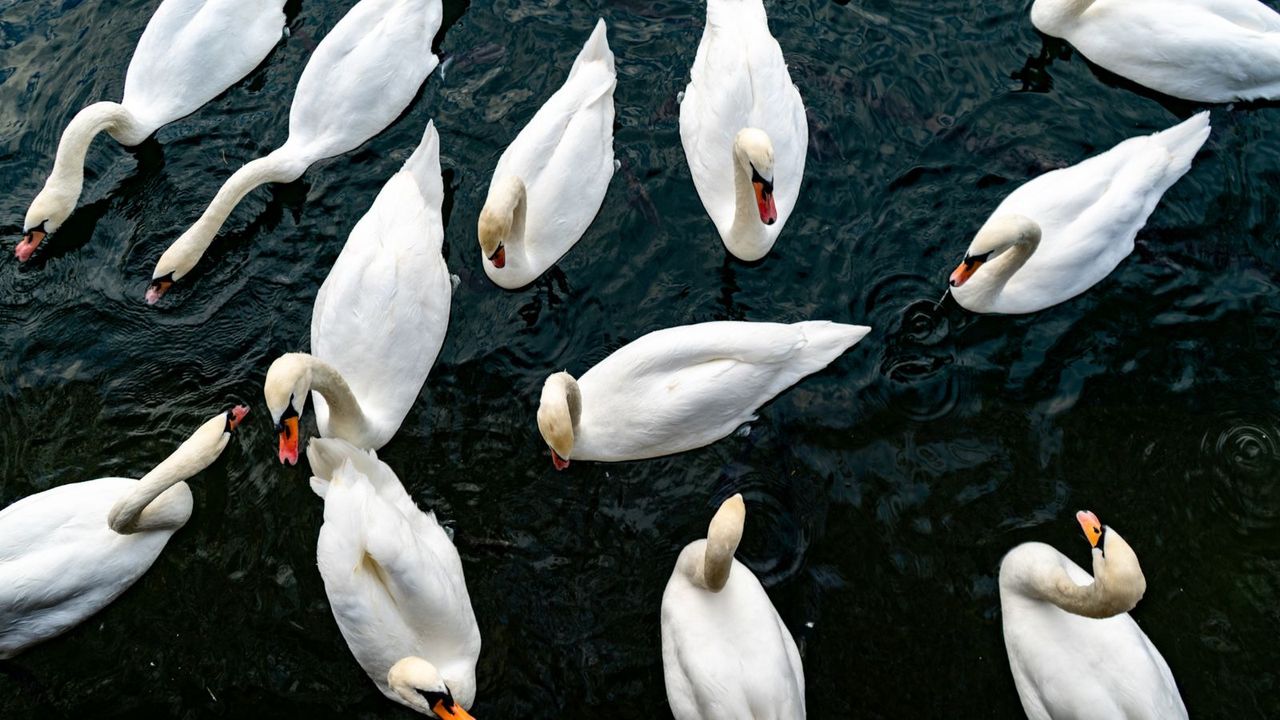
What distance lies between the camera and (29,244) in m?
9.91

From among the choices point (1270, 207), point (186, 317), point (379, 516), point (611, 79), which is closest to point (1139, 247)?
point (1270, 207)

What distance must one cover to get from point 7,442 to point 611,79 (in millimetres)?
5591

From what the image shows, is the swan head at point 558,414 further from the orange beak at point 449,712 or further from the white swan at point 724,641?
the orange beak at point 449,712

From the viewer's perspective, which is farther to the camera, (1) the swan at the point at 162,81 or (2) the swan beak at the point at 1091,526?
(1) the swan at the point at 162,81

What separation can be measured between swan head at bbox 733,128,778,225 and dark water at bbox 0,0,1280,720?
2.75 ft

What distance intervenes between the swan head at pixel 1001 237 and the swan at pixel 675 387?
1.38 metres

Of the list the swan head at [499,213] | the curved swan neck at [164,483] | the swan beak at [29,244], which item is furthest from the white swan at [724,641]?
the swan beak at [29,244]

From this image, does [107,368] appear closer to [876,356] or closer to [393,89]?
[393,89]

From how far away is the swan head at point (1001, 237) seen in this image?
8.17m

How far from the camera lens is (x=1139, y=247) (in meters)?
9.32

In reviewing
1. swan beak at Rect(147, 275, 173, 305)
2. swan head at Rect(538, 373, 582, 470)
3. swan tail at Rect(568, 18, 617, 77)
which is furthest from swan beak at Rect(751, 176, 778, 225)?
swan beak at Rect(147, 275, 173, 305)

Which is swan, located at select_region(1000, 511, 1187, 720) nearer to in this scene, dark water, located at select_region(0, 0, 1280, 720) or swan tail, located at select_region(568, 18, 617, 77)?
dark water, located at select_region(0, 0, 1280, 720)

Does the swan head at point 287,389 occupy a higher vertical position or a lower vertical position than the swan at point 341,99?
lower

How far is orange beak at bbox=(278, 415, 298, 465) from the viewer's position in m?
7.69
